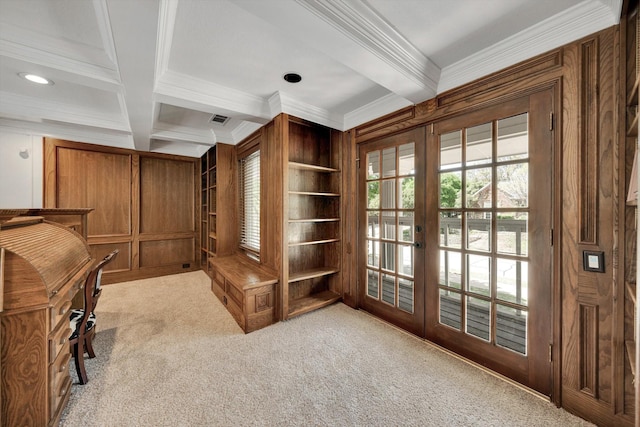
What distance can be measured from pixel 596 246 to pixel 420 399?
57.7 inches

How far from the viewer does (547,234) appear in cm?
165

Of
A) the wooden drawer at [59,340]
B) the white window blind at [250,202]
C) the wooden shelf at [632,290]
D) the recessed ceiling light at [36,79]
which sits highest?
the recessed ceiling light at [36,79]

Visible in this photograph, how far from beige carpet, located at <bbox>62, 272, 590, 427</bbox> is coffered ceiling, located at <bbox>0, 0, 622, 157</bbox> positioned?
2.35 m

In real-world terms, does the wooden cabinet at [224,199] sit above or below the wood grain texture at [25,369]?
above

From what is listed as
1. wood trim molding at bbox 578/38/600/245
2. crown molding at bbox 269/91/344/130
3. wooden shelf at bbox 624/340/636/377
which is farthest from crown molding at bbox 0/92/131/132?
wooden shelf at bbox 624/340/636/377

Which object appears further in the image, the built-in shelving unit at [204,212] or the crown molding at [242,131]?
the built-in shelving unit at [204,212]

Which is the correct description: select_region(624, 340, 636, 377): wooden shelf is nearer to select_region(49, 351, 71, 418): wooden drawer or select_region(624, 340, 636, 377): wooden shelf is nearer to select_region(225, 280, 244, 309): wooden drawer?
select_region(225, 280, 244, 309): wooden drawer

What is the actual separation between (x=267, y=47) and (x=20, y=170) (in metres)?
4.29

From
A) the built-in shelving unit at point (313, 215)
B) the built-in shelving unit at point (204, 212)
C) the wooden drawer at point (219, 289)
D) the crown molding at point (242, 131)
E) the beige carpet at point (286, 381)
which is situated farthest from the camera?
the built-in shelving unit at point (204, 212)

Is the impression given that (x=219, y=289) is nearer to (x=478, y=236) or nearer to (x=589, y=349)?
(x=478, y=236)

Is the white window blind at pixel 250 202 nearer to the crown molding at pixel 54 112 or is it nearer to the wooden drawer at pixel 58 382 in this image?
the crown molding at pixel 54 112

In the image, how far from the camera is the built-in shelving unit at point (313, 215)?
3.12 m

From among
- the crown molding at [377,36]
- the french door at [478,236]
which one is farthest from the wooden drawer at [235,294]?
the crown molding at [377,36]

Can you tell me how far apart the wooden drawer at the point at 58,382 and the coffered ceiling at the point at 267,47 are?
2.04m
